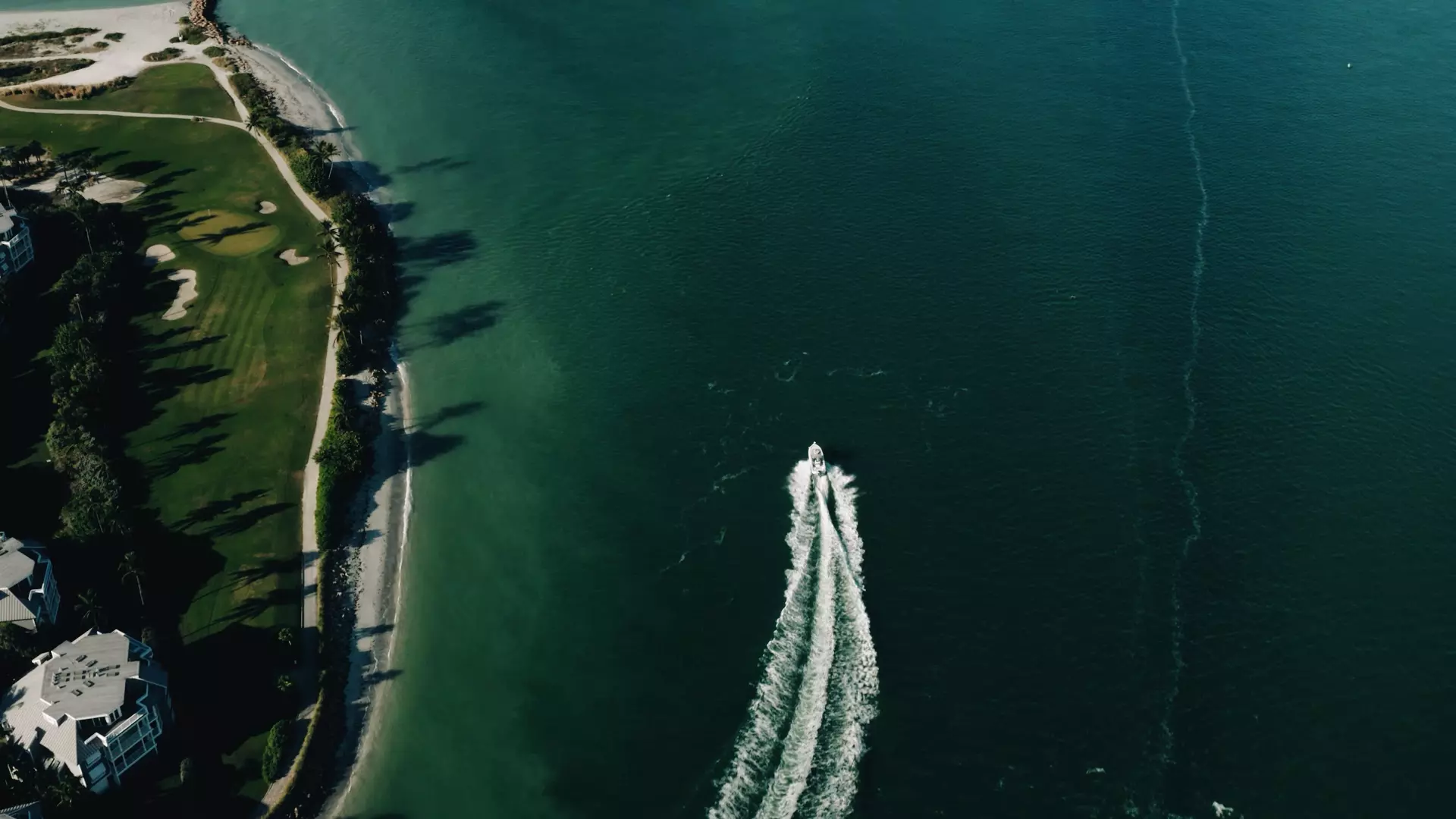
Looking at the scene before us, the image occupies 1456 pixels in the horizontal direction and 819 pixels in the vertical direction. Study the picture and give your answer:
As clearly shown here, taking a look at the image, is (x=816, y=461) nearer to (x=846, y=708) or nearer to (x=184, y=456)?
(x=846, y=708)

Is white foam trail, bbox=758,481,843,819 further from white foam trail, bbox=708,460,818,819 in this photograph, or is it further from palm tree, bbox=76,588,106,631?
palm tree, bbox=76,588,106,631

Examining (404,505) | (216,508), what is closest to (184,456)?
(216,508)

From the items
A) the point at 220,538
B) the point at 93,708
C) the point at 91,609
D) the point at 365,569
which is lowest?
the point at 365,569

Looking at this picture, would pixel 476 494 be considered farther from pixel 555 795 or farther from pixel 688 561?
pixel 555 795

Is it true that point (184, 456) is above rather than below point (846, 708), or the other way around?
above

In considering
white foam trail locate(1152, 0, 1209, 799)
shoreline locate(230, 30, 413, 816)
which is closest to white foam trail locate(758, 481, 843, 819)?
white foam trail locate(1152, 0, 1209, 799)

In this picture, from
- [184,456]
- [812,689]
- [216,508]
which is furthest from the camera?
[184,456]

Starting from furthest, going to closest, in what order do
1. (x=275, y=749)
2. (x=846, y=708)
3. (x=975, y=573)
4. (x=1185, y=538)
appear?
1. (x=1185, y=538)
2. (x=975, y=573)
3. (x=846, y=708)
4. (x=275, y=749)
